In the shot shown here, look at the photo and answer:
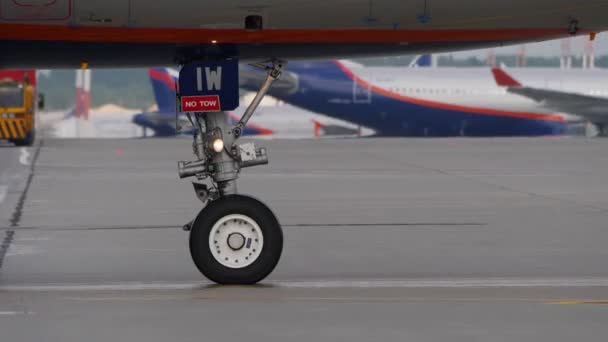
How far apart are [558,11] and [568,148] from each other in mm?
34076

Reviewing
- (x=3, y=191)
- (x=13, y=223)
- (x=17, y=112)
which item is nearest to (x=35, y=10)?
(x=13, y=223)

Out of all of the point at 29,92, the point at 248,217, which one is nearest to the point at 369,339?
the point at 248,217

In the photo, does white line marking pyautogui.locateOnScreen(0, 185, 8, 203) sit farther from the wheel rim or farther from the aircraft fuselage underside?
the wheel rim

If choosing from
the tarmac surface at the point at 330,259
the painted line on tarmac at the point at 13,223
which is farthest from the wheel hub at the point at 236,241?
the painted line on tarmac at the point at 13,223

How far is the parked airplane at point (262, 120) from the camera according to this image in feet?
240

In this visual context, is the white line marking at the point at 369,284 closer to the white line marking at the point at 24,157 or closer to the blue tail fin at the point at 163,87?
the white line marking at the point at 24,157

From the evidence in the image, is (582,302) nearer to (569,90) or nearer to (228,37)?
(228,37)

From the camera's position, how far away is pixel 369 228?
60.4 feet

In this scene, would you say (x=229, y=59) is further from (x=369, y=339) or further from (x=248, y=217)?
(x=369, y=339)

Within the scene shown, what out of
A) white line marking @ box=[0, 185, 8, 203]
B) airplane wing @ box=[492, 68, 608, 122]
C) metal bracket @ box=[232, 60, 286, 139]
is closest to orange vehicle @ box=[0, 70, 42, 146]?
white line marking @ box=[0, 185, 8, 203]

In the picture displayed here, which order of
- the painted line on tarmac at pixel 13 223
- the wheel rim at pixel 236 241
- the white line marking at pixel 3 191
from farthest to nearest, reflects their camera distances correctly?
the white line marking at pixel 3 191
the painted line on tarmac at pixel 13 223
the wheel rim at pixel 236 241

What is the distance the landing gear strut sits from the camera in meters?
11.6

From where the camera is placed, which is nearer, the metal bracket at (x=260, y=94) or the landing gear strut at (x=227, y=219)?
the landing gear strut at (x=227, y=219)

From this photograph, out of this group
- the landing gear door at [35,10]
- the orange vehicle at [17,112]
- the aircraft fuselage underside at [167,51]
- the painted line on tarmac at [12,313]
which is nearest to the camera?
the painted line on tarmac at [12,313]
